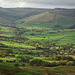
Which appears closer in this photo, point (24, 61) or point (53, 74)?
point (53, 74)

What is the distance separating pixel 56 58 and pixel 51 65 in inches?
1053

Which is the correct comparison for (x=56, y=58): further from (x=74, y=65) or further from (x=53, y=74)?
(x=53, y=74)

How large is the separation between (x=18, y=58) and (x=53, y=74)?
62.1m

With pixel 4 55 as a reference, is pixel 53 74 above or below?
below

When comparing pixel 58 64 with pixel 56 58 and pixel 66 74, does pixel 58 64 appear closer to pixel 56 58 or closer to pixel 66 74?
pixel 56 58

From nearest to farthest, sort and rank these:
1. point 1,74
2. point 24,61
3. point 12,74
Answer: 1. point 1,74
2. point 12,74
3. point 24,61

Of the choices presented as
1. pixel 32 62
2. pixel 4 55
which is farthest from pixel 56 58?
pixel 4 55

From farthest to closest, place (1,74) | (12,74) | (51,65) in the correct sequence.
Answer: (51,65) < (12,74) < (1,74)

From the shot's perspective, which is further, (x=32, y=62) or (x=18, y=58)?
(x=18, y=58)

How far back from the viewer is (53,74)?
9744cm

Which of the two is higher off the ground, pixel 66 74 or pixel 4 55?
pixel 4 55

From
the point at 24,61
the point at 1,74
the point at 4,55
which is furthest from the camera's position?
the point at 4,55

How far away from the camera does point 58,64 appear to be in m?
140

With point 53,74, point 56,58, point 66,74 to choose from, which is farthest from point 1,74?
point 56,58
